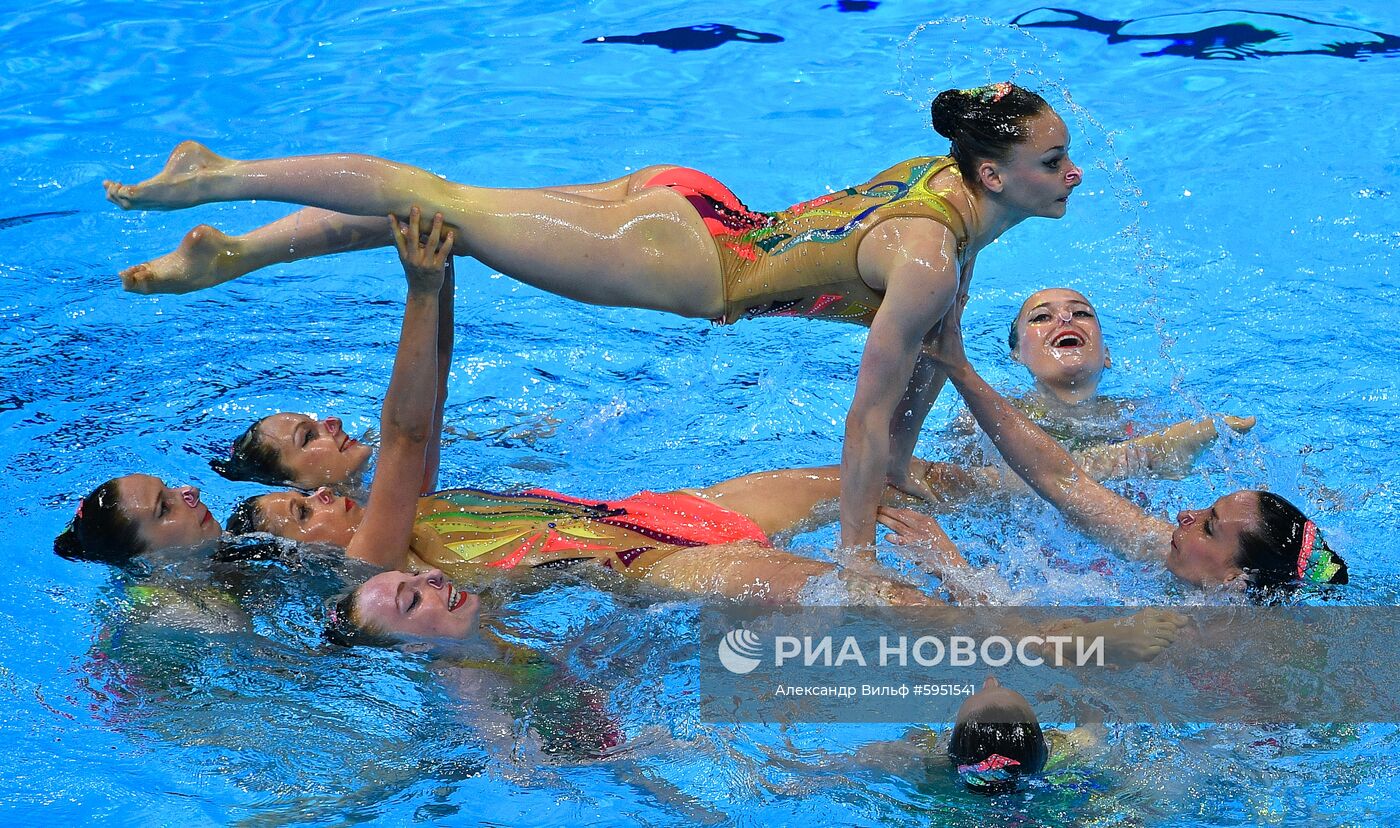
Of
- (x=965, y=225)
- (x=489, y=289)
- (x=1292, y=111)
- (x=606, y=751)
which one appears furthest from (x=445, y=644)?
(x=1292, y=111)

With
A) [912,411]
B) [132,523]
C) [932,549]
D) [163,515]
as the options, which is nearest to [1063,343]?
[912,411]

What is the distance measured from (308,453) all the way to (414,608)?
4.50 feet

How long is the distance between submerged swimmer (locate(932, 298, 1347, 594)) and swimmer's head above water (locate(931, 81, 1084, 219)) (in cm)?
66

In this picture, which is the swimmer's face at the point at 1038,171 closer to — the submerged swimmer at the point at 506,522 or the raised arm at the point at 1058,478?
the raised arm at the point at 1058,478

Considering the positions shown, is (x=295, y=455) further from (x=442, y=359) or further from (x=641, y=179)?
(x=641, y=179)

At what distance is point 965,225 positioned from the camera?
4.71 meters

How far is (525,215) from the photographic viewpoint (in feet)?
15.1

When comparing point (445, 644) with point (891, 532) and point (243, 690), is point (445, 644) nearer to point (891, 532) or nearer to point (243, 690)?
point (243, 690)

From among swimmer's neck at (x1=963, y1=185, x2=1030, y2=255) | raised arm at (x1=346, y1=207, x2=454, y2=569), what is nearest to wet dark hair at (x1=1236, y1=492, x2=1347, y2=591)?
swimmer's neck at (x1=963, y1=185, x2=1030, y2=255)

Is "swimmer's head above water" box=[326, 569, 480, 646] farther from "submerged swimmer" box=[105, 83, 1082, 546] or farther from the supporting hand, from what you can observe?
"submerged swimmer" box=[105, 83, 1082, 546]

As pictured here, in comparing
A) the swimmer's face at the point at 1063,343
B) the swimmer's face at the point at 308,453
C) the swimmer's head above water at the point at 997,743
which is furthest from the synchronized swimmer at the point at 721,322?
the swimmer's face at the point at 1063,343

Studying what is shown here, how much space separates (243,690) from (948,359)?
2979mm

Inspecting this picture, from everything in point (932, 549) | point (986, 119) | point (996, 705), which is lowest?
point (996, 705)

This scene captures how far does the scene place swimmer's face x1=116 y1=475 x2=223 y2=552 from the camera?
486 centimetres
